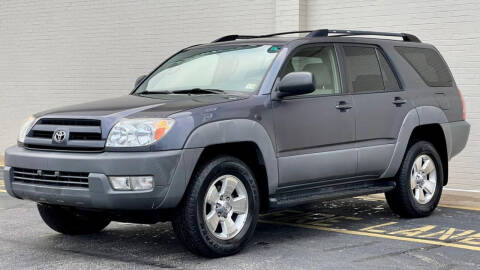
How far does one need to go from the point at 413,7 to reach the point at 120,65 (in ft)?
19.9

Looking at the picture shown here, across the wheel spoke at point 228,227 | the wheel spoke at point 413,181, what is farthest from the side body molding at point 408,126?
the wheel spoke at point 228,227

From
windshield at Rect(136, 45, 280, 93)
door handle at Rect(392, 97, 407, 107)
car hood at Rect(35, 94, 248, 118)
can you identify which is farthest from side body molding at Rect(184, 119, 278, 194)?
door handle at Rect(392, 97, 407, 107)

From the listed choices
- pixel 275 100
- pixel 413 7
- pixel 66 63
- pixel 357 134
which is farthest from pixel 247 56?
pixel 66 63

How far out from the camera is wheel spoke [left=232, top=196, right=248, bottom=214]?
681cm

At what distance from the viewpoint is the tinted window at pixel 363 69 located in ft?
26.8

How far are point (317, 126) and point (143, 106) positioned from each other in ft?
5.60

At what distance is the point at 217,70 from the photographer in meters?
7.70

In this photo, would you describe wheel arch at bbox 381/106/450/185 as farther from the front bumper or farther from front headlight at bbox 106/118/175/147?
front headlight at bbox 106/118/175/147

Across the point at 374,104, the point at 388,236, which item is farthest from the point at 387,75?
the point at 388,236

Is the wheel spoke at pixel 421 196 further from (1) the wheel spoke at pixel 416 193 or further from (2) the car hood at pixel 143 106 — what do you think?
(2) the car hood at pixel 143 106

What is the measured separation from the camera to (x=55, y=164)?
6.52m

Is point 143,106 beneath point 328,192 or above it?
above

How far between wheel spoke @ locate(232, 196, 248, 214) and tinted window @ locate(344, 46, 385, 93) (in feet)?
6.33

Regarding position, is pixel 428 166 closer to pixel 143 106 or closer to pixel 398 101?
pixel 398 101
